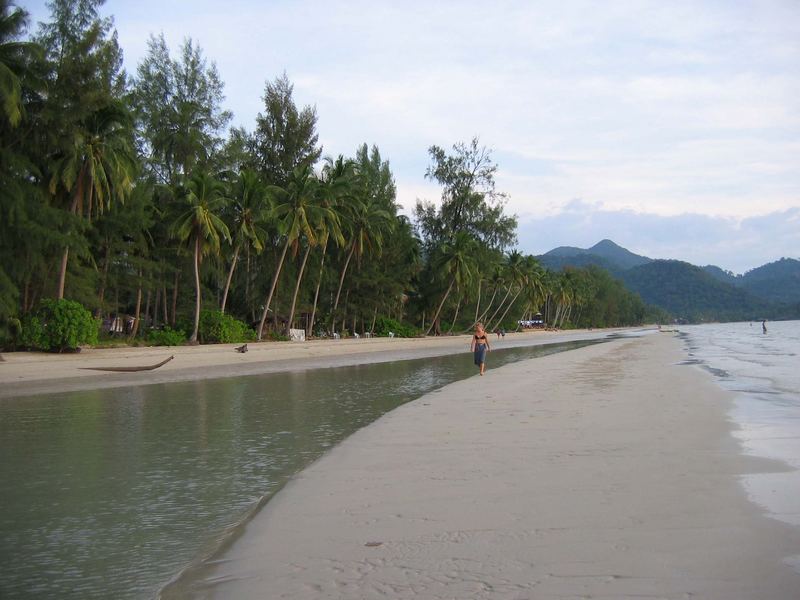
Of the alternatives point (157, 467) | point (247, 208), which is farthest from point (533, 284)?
point (157, 467)

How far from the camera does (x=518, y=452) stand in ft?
25.0

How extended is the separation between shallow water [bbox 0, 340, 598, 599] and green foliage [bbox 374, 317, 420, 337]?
36171mm

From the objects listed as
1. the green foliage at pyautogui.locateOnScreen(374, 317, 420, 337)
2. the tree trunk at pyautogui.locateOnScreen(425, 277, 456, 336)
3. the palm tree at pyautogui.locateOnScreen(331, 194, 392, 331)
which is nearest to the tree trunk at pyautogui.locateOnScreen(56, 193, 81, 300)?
the palm tree at pyautogui.locateOnScreen(331, 194, 392, 331)

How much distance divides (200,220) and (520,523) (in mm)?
27519

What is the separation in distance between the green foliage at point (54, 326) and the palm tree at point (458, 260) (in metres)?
33.1

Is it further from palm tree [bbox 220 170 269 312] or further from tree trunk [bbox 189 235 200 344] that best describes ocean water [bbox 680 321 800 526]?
palm tree [bbox 220 170 269 312]

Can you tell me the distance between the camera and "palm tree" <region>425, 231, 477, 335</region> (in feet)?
175


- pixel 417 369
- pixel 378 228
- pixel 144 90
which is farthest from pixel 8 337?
pixel 378 228

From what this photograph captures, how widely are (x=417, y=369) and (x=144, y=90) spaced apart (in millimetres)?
23540

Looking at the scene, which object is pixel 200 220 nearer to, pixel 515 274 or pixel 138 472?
pixel 138 472

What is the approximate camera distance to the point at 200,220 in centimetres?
2998

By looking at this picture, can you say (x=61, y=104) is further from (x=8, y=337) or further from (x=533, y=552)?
(x=533, y=552)

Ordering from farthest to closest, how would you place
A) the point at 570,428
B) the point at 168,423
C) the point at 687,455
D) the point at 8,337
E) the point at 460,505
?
the point at 8,337
the point at 168,423
the point at 570,428
the point at 687,455
the point at 460,505

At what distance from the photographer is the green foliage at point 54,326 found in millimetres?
22400
